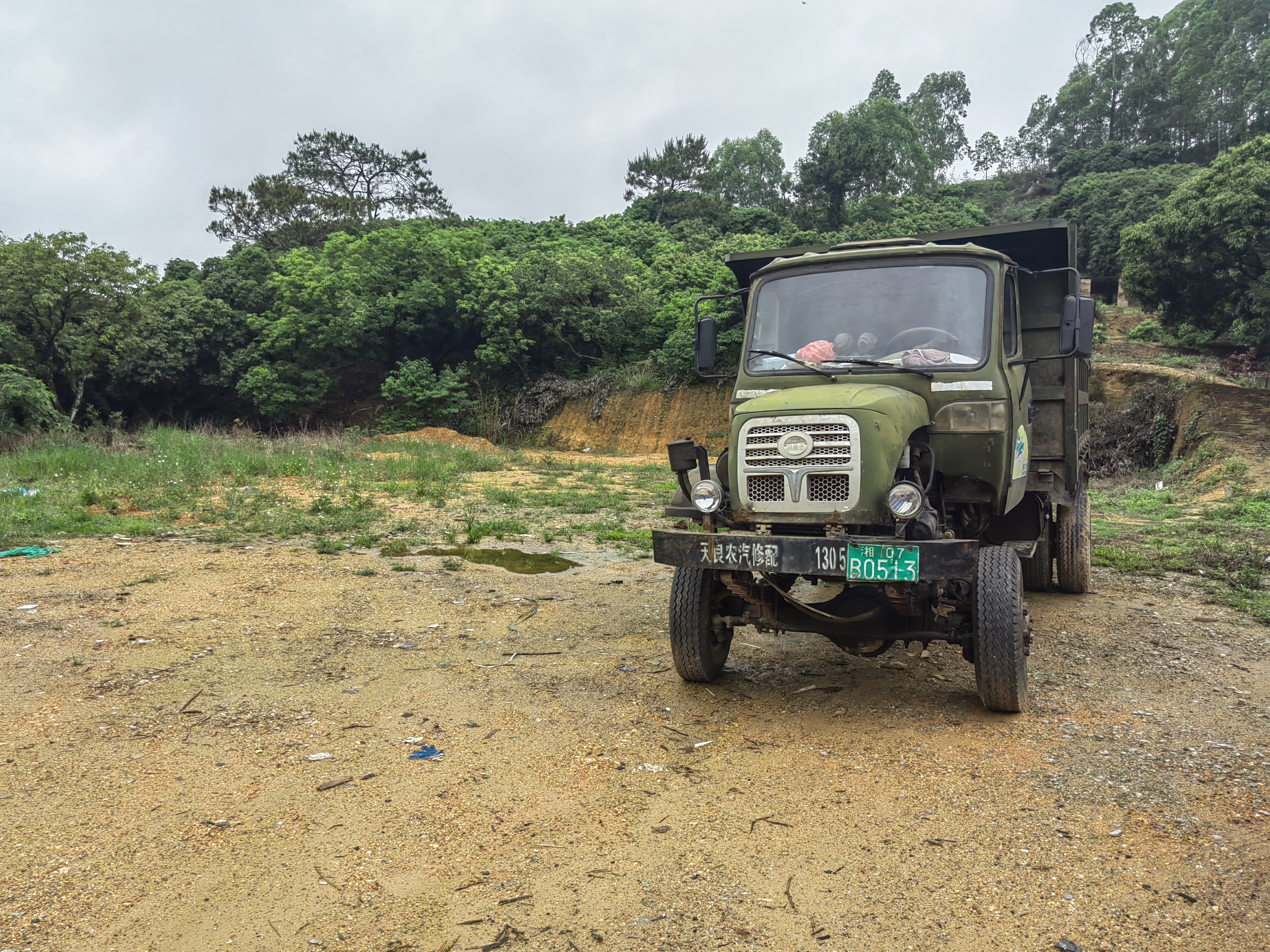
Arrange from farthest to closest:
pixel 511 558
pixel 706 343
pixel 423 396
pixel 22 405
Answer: pixel 423 396
pixel 22 405
pixel 511 558
pixel 706 343

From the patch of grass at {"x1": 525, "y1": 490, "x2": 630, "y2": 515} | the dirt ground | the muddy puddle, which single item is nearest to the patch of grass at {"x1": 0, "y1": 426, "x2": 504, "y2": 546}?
the muddy puddle

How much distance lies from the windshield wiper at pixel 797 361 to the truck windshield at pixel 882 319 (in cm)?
2

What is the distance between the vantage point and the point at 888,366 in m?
5.40

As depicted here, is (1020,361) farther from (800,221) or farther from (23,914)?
(800,221)

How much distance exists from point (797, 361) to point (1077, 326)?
1.81 metres

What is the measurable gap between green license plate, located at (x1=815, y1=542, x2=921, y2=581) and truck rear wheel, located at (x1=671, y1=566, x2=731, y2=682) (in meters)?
0.99

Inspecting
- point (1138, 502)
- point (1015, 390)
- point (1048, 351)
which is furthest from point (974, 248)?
point (1138, 502)

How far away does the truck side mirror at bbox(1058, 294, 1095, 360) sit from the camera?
5398mm

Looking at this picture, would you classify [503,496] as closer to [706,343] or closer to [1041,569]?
[706,343]

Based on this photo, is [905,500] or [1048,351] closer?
[905,500]

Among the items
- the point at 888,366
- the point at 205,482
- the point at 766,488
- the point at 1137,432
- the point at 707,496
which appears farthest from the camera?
the point at 1137,432

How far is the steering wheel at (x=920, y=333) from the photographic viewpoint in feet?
18.0

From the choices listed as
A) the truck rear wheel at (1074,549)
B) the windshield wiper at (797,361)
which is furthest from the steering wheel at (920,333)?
the truck rear wheel at (1074,549)

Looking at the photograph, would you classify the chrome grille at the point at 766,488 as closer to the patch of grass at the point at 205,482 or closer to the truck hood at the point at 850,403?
the truck hood at the point at 850,403
